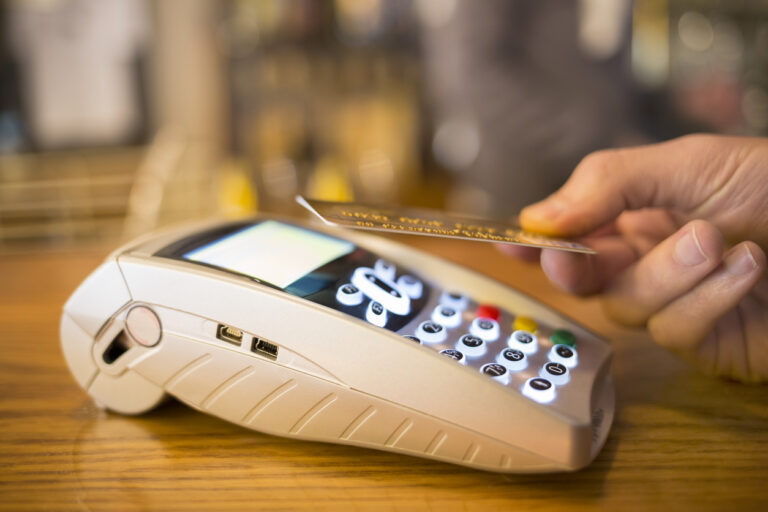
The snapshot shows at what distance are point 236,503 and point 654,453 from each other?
0.22m

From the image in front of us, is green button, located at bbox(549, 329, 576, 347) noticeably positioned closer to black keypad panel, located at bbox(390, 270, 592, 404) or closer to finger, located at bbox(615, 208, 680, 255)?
black keypad panel, located at bbox(390, 270, 592, 404)

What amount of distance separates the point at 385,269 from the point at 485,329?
3.3 inches

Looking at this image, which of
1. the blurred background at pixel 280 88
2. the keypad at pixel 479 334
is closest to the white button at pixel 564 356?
the keypad at pixel 479 334

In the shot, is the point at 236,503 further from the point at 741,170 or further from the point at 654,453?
the point at 741,170

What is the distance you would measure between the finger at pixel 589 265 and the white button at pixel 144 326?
0.27 meters

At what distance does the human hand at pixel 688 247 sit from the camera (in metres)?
0.39

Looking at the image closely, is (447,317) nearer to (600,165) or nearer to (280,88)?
(600,165)

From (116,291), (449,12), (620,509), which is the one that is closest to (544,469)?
(620,509)

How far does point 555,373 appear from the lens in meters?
0.34

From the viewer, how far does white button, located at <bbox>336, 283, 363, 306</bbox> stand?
0.35 meters

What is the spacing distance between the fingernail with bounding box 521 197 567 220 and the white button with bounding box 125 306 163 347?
28cm

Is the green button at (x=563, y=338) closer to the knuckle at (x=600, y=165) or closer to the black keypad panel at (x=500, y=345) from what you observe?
the black keypad panel at (x=500, y=345)

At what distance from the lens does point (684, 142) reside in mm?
445

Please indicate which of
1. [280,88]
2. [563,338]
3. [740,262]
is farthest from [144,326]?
[280,88]
